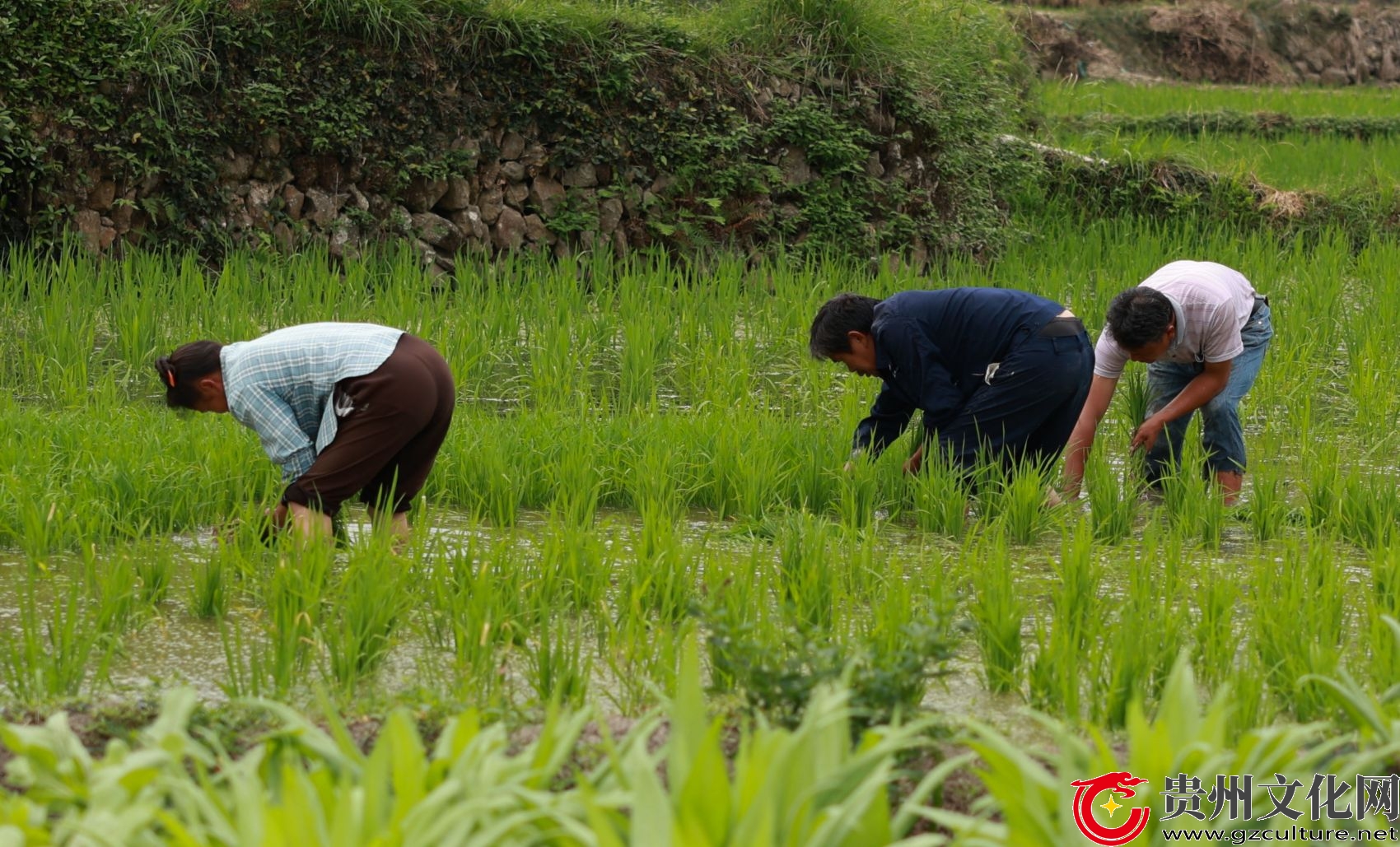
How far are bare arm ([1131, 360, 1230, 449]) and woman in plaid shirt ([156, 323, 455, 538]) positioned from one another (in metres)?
2.42

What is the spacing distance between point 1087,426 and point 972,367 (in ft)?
1.51

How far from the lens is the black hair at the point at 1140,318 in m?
4.31

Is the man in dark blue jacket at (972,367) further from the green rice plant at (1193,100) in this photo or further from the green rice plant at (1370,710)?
the green rice plant at (1193,100)

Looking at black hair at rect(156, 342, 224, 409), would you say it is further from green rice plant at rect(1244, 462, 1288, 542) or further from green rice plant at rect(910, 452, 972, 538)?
green rice plant at rect(1244, 462, 1288, 542)

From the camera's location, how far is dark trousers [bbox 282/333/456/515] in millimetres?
3713

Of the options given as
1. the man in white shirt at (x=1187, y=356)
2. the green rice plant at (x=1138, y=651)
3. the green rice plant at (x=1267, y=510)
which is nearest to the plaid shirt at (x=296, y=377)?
the green rice plant at (x=1138, y=651)

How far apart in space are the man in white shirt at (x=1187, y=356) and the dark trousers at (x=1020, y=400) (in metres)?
0.12

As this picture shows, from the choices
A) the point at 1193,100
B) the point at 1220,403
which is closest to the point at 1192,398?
the point at 1220,403

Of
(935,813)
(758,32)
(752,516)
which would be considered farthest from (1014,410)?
(758,32)

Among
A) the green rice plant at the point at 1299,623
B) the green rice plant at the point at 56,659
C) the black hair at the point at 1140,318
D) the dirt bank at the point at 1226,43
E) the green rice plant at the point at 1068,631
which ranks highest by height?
the dirt bank at the point at 1226,43

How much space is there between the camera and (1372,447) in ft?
17.7

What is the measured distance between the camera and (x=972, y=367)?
4.63m

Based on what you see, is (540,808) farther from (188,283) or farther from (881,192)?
(881,192)

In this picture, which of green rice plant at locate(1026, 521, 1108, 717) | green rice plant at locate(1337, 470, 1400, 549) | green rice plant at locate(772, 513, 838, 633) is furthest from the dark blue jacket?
green rice plant at locate(1337, 470, 1400, 549)
